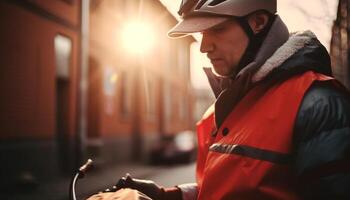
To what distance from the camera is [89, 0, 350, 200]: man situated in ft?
5.05

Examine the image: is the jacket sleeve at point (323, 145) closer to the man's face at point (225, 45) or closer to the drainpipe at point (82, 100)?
the man's face at point (225, 45)

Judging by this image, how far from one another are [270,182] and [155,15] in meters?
1.64

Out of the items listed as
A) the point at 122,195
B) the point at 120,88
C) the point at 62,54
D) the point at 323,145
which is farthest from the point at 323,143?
the point at 120,88

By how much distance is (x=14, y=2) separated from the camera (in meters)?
11.8

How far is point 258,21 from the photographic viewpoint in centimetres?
194

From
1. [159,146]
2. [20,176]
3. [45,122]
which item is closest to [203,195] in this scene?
[20,176]

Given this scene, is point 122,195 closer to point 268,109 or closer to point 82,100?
point 268,109

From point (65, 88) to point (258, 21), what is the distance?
13.6 m

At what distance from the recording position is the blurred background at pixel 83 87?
2.91 meters

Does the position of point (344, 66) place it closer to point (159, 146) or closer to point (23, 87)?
point (23, 87)

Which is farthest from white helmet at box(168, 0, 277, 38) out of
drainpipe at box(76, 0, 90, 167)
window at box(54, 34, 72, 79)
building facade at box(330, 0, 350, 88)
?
window at box(54, 34, 72, 79)

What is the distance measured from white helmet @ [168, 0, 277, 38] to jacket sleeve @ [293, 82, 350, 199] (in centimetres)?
43

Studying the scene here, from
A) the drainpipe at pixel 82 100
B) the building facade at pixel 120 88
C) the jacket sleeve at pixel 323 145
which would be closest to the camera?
the jacket sleeve at pixel 323 145

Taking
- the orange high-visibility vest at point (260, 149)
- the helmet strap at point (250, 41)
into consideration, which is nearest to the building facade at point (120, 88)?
the helmet strap at point (250, 41)
